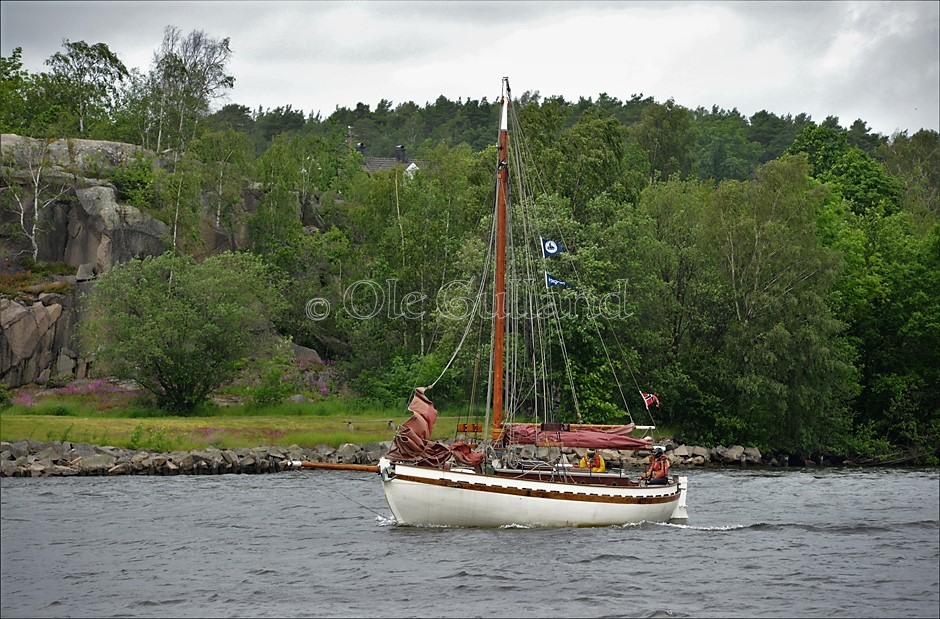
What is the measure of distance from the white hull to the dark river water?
630 mm

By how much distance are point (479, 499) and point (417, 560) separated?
572cm

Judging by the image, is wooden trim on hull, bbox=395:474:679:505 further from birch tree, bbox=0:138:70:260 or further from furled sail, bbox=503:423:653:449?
birch tree, bbox=0:138:70:260

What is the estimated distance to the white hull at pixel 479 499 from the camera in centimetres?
3791

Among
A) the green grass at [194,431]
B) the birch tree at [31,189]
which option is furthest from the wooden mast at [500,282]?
the birch tree at [31,189]

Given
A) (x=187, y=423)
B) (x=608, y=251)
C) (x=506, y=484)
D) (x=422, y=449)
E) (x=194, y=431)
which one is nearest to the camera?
(x=506, y=484)

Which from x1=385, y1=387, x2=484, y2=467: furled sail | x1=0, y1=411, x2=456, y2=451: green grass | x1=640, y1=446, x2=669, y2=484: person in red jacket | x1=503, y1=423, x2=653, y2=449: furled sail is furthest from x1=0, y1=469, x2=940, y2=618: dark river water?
x1=0, y1=411, x2=456, y2=451: green grass

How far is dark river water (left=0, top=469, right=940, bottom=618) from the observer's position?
90.2ft

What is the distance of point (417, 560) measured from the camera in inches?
1286

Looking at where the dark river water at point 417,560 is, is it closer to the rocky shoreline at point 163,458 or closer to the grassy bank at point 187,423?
the rocky shoreline at point 163,458

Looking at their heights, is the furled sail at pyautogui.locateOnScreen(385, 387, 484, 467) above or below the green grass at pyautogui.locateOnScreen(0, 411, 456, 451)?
above

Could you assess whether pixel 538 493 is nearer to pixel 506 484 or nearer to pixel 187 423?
pixel 506 484

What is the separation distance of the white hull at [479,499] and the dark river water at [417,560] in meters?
0.63

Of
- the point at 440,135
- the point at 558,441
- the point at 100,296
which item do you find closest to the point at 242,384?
the point at 100,296

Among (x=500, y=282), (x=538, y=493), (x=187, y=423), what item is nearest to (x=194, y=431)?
(x=187, y=423)
